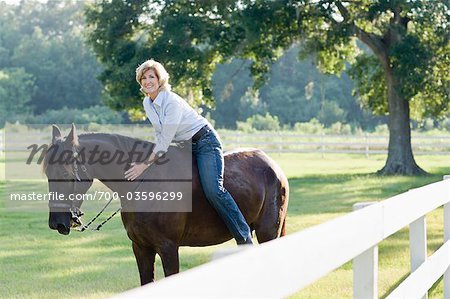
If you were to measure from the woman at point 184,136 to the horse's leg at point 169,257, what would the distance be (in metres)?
0.48

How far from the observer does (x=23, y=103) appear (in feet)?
252

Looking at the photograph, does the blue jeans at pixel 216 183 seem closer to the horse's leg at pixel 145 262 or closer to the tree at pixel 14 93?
the horse's leg at pixel 145 262

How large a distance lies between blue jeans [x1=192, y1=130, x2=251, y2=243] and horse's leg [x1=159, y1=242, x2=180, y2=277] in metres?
0.48

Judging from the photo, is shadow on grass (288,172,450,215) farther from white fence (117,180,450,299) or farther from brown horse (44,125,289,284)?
white fence (117,180,450,299)

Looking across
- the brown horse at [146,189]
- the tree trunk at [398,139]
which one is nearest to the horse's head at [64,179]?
the brown horse at [146,189]

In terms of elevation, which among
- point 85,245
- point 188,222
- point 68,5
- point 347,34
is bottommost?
point 85,245

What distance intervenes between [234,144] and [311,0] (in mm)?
14652

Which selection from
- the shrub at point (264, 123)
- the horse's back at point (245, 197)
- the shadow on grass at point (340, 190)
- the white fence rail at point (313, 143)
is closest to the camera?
the horse's back at point (245, 197)

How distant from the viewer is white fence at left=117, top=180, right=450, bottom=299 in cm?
224

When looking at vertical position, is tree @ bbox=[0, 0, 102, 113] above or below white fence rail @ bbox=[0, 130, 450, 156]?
above

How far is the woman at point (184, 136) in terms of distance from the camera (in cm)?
657

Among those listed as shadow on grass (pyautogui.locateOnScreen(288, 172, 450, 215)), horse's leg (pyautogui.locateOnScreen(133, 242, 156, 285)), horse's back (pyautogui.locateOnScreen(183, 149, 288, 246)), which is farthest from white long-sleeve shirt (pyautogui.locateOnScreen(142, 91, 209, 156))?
shadow on grass (pyautogui.locateOnScreen(288, 172, 450, 215))

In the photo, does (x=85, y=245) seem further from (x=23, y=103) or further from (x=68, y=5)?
(x=68, y=5)

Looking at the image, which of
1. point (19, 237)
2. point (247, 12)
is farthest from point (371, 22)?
point (19, 237)
